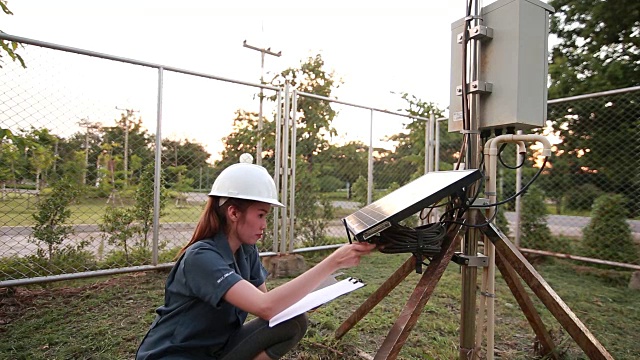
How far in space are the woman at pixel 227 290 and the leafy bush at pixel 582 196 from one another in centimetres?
→ 552

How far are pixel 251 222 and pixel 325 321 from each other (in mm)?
1787

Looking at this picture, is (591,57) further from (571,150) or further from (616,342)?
(616,342)

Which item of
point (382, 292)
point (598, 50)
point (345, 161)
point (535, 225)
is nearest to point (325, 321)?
point (382, 292)

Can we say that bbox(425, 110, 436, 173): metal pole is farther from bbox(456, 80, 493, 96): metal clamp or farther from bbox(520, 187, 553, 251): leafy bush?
bbox(456, 80, 493, 96): metal clamp

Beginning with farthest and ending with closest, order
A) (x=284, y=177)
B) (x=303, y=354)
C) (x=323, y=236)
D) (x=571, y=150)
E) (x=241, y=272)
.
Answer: (x=571, y=150)
(x=323, y=236)
(x=284, y=177)
(x=303, y=354)
(x=241, y=272)

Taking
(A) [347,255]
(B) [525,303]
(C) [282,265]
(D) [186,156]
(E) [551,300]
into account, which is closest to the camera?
(A) [347,255]

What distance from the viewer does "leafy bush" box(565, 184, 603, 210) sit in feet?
17.9

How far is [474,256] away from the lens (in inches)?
81.7

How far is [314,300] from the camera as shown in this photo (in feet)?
5.18

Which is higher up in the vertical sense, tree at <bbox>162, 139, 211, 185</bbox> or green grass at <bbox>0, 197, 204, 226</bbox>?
tree at <bbox>162, 139, 211, 185</bbox>

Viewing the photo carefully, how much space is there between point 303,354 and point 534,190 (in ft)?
16.9

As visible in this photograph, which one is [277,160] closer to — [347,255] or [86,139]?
[86,139]

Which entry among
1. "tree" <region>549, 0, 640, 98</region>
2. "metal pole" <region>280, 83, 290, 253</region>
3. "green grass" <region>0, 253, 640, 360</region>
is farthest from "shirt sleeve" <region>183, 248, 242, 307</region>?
"tree" <region>549, 0, 640, 98</region>

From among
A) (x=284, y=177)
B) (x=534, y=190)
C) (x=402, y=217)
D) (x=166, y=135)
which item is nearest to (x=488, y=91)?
(x=402, y=217)
